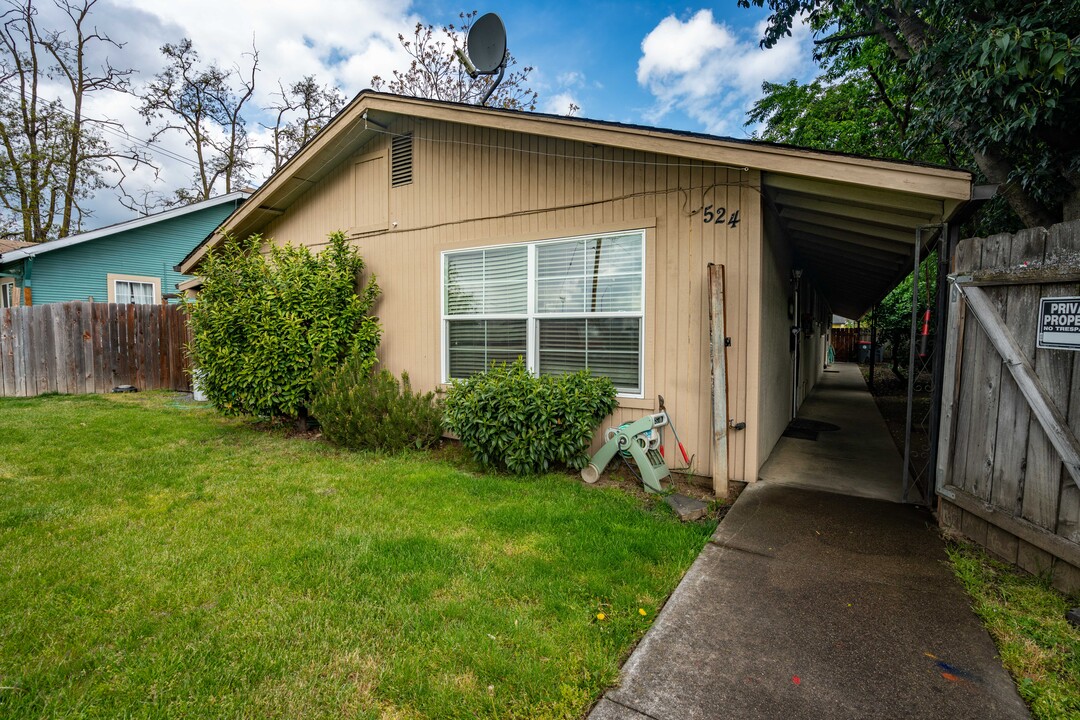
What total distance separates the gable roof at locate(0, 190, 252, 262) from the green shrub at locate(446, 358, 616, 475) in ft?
41.4

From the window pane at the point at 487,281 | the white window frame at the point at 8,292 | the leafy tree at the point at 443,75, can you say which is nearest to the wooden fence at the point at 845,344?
the leafy tree at the point at 443,75

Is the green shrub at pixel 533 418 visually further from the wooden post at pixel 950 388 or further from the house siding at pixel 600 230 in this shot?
the wooden post at pixel 950 388

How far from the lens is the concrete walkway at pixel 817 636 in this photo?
71.7 inches

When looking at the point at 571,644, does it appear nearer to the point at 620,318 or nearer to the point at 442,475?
the point at 442,475

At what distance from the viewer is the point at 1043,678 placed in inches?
75.7

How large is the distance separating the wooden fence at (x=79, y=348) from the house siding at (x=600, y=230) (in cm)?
667

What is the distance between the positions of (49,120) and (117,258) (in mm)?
8827

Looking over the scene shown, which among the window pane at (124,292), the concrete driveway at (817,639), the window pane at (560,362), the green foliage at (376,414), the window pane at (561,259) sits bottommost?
the concrete driveway at (817,639)

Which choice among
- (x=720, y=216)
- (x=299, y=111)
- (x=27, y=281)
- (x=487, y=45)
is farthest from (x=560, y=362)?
(x=299, y=111)

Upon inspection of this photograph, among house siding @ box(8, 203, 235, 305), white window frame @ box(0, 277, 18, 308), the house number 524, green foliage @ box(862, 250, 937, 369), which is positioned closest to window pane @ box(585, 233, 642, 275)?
the house number 524

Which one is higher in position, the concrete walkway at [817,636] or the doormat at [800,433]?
the concrete walkway at [817,636]

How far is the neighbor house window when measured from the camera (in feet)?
15.8

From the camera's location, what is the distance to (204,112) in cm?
1947

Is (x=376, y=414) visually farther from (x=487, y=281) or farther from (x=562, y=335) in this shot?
(x=562, y=335)
